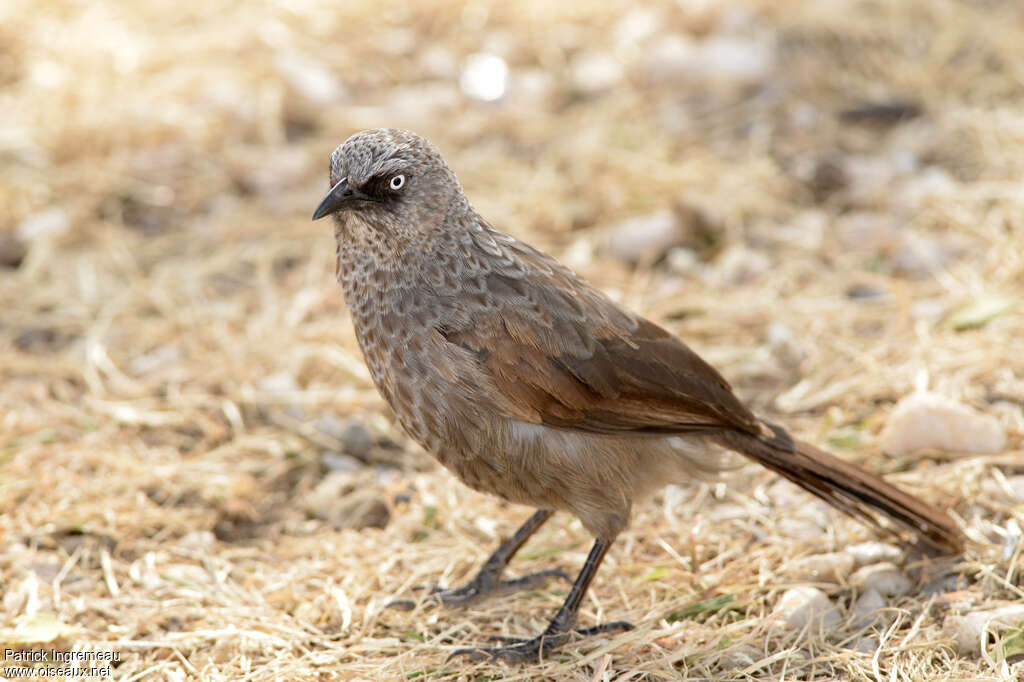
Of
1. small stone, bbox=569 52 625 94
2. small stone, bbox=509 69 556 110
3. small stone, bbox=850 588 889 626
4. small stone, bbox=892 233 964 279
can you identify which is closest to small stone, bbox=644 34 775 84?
small stone, bbox=569 52 625 94

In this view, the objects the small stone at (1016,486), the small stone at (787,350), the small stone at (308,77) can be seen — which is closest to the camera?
the small stone at (1016,486)

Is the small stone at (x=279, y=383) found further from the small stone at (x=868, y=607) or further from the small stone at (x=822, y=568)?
the small stone at (x=868, y=607)

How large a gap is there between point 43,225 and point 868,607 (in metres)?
4.53

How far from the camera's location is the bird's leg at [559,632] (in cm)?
350

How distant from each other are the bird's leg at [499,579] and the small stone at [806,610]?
0.77 metres

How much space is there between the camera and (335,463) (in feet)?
14.8

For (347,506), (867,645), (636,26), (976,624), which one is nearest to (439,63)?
(636,26)

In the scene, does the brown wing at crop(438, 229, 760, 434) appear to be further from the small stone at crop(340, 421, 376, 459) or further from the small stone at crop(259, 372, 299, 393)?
the small stone at crop(259, 372, 299, 393)

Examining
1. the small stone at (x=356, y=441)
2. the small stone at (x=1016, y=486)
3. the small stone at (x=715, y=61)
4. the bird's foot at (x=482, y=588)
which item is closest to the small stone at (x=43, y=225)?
the small stone at (x=356, y=441)

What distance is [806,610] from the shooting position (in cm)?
355

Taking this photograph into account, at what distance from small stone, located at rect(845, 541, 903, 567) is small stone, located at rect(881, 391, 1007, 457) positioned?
50 centimetres

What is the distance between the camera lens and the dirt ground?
11.9 ft

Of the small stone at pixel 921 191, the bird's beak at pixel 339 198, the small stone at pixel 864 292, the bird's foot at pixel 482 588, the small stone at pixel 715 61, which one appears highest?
the small stone at pixel 715 61

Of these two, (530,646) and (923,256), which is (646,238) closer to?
(923,256)
